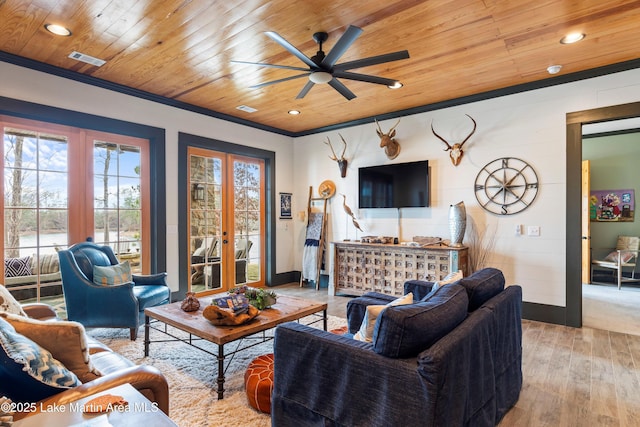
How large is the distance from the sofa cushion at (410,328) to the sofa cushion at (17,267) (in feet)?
12.8

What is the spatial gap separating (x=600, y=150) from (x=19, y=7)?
8606 mm

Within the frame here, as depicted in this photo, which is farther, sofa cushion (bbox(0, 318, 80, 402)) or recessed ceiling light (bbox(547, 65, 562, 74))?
recessed ceiling light (bbox(547, 65, 562, 74))

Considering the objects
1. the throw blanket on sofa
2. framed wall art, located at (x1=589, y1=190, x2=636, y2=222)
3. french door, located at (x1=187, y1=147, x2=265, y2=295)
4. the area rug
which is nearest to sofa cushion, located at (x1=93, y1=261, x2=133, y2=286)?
the area rug

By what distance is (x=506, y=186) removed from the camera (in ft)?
13.8

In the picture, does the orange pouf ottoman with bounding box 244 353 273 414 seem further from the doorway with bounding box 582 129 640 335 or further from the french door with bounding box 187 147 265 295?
the doorway with bounding box 582 129 640 335

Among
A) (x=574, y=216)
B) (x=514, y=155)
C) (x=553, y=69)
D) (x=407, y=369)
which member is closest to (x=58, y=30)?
(x=407, y=369)

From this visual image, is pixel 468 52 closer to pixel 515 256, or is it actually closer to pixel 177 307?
pixel 515 256

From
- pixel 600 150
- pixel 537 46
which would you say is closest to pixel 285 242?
pixel 537 46

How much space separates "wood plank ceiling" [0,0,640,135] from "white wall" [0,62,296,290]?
208 mm

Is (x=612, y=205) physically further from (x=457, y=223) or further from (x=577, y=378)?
(x=577, y=378)

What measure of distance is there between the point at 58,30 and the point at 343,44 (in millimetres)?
2416

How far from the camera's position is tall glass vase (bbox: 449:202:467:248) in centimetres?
429

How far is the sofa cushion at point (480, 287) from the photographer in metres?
2.06

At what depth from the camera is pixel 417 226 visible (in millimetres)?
4953
